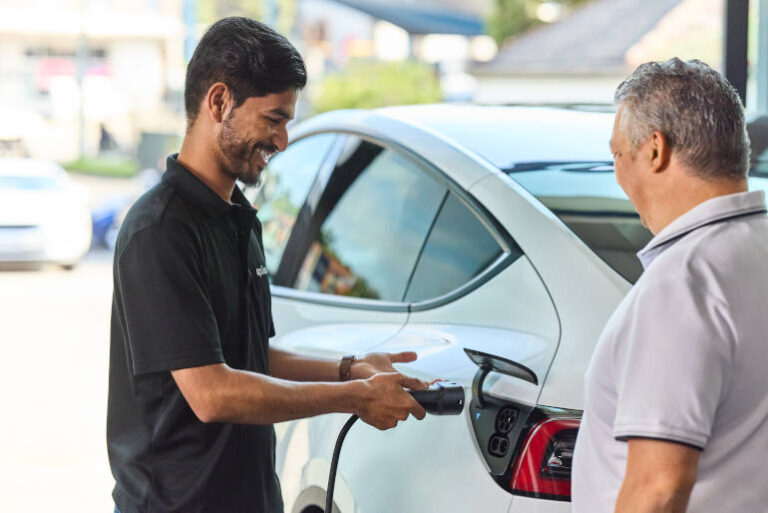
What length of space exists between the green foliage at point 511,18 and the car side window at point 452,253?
39696mm

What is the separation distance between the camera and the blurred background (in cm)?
670

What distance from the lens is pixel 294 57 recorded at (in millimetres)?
2205

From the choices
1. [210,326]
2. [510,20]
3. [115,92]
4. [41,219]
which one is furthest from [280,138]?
[115,92]

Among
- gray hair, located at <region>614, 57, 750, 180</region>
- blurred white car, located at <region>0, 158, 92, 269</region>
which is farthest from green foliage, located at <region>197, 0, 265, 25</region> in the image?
gray hair, located at <region>614, 57, 750, 180</region>

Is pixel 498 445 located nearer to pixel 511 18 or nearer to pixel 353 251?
pixel 353 251

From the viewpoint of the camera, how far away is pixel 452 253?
102 inches

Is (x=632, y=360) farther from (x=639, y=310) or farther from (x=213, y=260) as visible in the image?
(x=213, y=260)

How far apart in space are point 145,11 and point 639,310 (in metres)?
48.5

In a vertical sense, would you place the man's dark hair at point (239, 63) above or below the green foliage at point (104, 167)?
above

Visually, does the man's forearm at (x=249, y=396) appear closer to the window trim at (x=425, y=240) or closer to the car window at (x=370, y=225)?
the window trim at (x=425, y=240)

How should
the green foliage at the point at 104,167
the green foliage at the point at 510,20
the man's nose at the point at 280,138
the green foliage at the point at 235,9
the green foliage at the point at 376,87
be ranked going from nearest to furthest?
the man's nose at the point at 280,138, the green foliage at the point at 376,87, the green foliage at the point at 104,167, the green foliage at the point at 510,20, the green foliage at the point at 235,9

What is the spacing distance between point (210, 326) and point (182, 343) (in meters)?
0.06

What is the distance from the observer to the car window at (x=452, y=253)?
2.47 meters

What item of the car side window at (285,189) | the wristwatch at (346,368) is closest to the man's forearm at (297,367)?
the wristwatch at (346,368)
